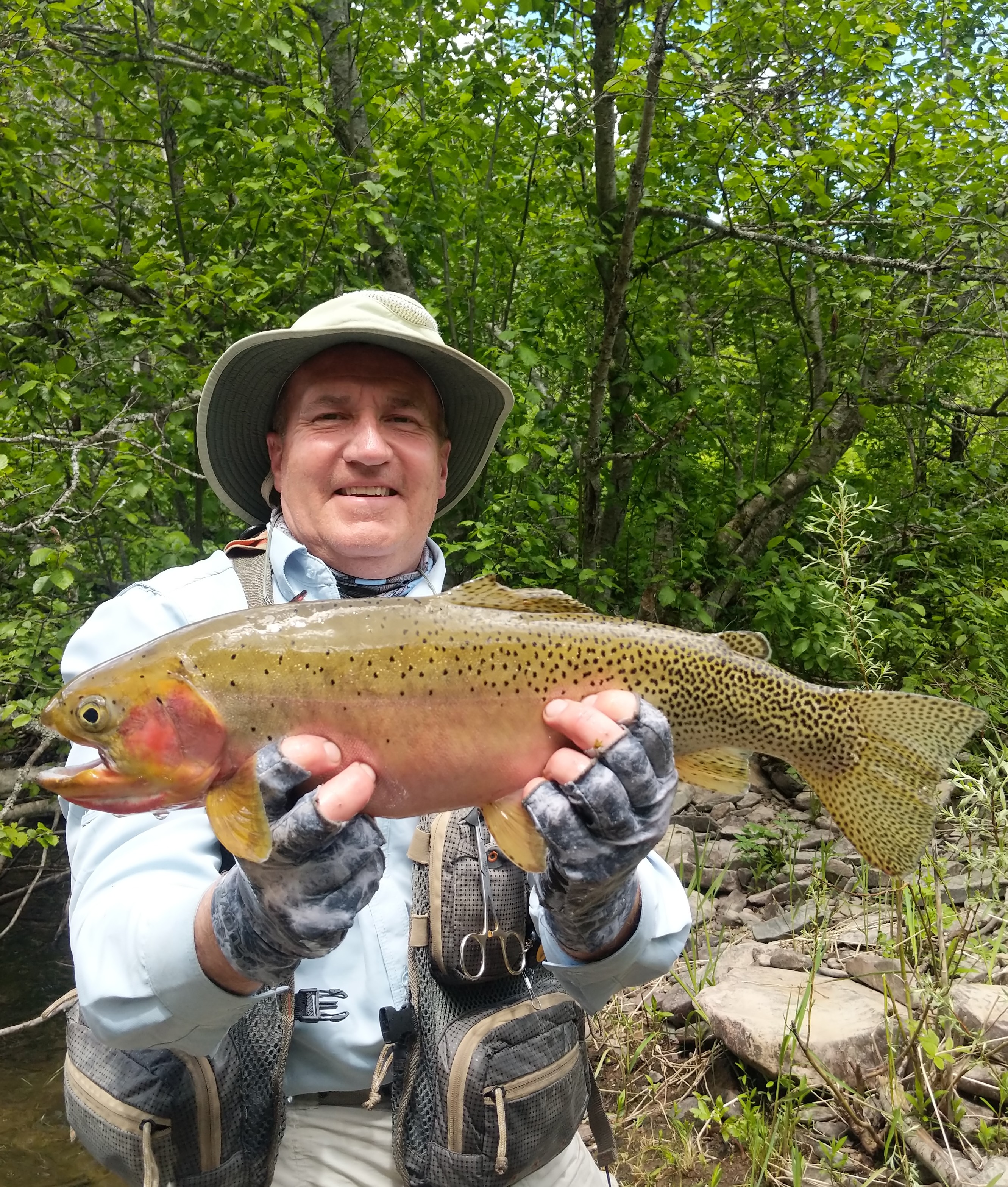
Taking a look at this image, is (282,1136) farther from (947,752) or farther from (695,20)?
(695,20)

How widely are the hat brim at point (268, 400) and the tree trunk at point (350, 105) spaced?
3.83m

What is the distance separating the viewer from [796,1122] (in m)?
3.27

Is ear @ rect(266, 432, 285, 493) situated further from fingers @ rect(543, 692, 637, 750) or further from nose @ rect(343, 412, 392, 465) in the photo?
fingers @ rect(543, 692, 637, 750)

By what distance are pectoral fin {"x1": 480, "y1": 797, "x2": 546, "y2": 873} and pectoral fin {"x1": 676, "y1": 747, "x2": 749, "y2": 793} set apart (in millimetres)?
461

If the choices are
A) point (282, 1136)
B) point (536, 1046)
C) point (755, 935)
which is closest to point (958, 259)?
point (755, 935)

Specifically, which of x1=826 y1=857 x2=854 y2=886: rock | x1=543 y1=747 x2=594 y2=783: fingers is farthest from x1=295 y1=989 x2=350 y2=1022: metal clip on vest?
x1=826 y1=857 x2=854 y2=886: rock

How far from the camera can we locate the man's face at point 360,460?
2.92 m

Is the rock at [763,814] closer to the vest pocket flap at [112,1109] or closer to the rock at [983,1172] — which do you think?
the rock at [983,1172]

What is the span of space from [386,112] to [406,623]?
649 cm

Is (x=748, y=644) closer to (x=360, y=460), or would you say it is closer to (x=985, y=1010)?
(x=360, y=460)

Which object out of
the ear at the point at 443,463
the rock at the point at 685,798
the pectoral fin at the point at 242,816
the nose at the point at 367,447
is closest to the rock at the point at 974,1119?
the pectoral fin at the point at 242,816

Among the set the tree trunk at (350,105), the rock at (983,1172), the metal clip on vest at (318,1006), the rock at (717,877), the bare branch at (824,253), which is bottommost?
the rock at (717,877)

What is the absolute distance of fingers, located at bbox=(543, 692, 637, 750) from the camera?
2082mm

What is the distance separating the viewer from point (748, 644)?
2.53m
